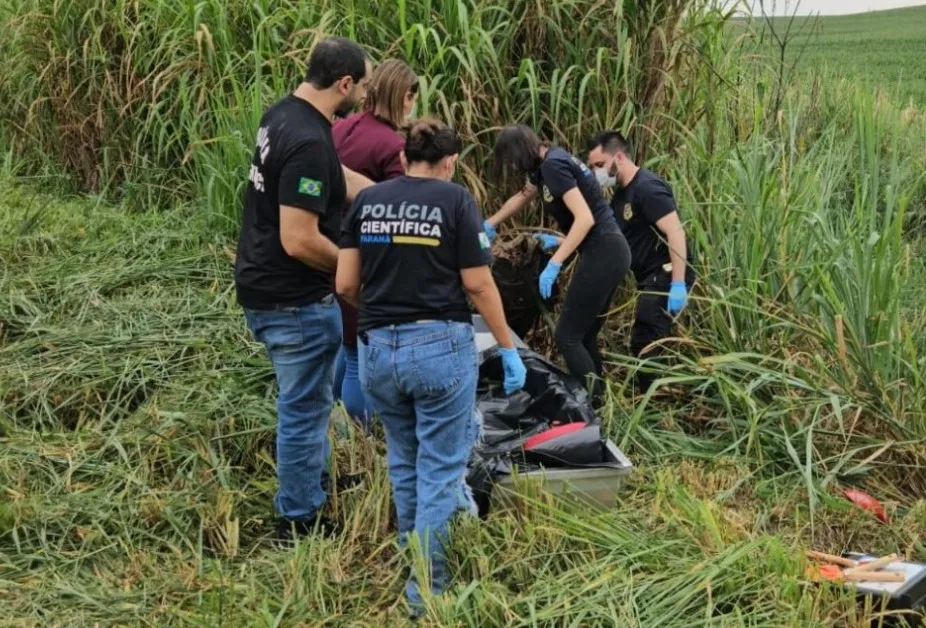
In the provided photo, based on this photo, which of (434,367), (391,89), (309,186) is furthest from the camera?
(391,89)

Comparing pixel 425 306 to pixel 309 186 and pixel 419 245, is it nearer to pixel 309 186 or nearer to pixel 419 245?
pixel 419 245

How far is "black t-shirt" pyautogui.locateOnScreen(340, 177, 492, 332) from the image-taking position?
271cm

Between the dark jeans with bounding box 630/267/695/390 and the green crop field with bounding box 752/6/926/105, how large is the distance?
1.25 m

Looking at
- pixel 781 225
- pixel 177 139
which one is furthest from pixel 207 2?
pixel 781 225

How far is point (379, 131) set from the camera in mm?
3676

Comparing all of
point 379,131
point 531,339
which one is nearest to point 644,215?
point 531,339

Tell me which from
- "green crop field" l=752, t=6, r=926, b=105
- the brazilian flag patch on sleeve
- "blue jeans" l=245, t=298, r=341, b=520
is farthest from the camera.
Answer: "green crop field" l=752, t=6, r=926, b=105

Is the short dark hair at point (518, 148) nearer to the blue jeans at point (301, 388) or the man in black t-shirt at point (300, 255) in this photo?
the man in black t-shirt at point (300, 255)

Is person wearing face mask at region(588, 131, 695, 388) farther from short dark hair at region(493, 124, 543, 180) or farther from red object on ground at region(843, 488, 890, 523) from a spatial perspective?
red object on ground at region(843, 488, 890, 523)

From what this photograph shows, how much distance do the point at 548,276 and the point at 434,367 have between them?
1.64 metres

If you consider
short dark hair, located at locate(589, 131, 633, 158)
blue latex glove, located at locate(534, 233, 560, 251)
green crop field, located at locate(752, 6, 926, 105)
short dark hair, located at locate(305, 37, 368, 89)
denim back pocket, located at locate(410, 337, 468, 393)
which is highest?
short dark hair, located at locate(305, 37, 368, 89)

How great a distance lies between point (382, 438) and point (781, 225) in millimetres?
1919

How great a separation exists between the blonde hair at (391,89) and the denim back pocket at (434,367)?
50.1 inches

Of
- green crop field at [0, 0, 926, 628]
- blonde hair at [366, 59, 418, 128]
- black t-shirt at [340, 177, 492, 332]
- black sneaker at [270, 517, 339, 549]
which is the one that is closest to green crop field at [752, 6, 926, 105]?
green crop field at [0, 0, 926, 628]
